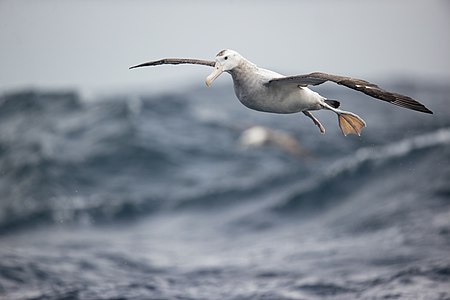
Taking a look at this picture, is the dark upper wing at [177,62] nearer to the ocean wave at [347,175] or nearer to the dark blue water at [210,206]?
the dark blue water at [210,206]

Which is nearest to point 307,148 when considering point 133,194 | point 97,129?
point 133,194

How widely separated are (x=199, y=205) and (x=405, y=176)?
27.3 feet

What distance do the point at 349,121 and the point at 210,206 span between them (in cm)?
2151

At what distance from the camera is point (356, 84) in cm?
784

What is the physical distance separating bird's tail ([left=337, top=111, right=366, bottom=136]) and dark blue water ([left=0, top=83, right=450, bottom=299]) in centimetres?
880

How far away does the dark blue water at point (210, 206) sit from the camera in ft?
65.4

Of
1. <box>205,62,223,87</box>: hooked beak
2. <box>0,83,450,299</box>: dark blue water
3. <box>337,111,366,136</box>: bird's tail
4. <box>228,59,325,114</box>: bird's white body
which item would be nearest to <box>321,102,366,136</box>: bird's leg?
<box>337,111,366,136</box>: bird's tail

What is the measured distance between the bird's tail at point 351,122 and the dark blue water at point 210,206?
880cm

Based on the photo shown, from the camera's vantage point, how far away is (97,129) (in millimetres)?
36312

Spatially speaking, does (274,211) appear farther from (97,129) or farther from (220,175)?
(97,129)

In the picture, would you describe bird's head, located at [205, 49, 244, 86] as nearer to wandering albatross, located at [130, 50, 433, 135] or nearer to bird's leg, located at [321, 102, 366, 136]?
wandering albatross, located at [130, 50, 433, 135]

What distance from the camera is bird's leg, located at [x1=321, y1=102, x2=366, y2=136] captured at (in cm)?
888

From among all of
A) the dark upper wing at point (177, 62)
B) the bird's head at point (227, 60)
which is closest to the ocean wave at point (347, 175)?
the dark upper wing at point (177, 62)

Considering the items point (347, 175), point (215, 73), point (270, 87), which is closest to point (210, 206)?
point (347, 175)
